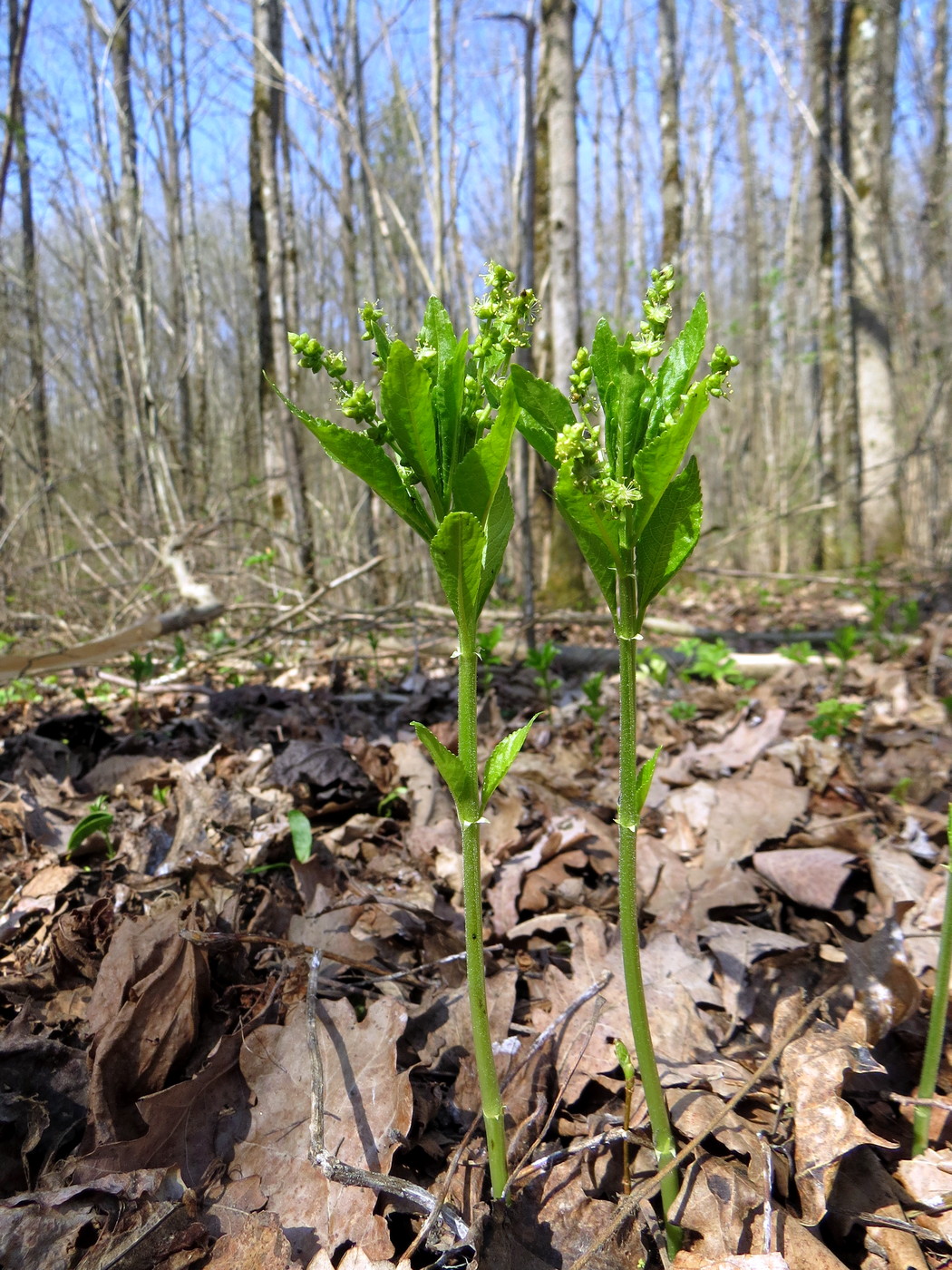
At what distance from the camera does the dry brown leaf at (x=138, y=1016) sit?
132 centimetres

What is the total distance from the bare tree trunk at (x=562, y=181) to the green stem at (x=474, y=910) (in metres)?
4.19

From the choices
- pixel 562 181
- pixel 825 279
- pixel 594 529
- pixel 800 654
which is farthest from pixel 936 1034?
pixel 825 279

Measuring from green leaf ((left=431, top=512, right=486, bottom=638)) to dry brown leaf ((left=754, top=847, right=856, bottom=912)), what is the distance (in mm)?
1282

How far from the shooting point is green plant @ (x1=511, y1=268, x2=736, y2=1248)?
1000 mm

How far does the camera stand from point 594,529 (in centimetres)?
102

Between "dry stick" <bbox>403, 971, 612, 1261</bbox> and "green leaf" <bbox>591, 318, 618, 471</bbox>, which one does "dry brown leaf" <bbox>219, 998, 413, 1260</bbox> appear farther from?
"green leaf" <bbox>591, 318, 618, 471</bbox>

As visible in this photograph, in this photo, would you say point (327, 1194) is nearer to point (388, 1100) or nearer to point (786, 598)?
point (388, 1100)

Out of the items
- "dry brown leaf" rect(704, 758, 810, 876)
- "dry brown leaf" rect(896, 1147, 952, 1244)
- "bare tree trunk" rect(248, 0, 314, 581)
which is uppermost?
"bare tree trunk" rect(248, 0, 314, 581)

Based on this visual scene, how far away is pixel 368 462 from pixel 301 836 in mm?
1324

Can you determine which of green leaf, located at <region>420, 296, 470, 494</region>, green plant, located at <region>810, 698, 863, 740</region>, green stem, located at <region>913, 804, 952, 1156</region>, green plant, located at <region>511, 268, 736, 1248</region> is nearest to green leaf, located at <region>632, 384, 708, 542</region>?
green plant, located at <region>511, 268, 736, 1248</region>

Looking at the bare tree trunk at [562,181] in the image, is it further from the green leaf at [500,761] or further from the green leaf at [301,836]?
the green leaf at [500,761]

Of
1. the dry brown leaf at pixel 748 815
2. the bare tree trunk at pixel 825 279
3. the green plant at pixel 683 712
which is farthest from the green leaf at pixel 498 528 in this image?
the bare tree trunk at pixel 825 279

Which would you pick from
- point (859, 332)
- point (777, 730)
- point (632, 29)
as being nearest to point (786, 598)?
point (859, 332)

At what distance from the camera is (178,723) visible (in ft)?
10.1
